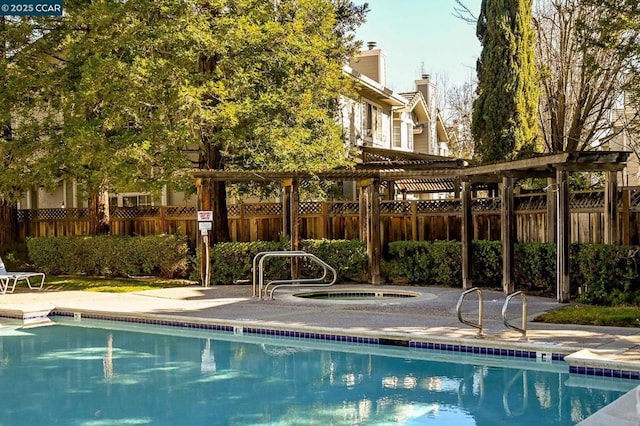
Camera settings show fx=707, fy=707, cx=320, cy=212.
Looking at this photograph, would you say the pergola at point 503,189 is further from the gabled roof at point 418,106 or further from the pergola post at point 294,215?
the gabled roof at point 418,106

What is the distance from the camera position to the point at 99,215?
20.2 metres

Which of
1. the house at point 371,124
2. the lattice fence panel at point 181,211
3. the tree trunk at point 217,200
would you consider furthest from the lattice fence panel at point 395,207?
the lattice fence panel at point 181,211

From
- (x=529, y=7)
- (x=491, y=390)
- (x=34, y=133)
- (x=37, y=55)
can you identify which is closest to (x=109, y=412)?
(x=491, y=390)

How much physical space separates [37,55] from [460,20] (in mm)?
12957

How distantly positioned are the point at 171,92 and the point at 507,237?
26.2 feet

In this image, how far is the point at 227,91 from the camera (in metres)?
16.4

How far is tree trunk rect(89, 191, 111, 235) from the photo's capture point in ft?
66.2

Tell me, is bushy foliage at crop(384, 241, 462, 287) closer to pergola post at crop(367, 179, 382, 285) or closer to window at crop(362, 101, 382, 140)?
pergola post at crop(367, 179, 382, 285)

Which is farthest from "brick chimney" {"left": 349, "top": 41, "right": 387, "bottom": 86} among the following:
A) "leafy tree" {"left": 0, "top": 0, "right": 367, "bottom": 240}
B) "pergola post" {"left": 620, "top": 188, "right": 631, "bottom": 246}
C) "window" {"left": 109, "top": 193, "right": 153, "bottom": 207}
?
"pergola post" {"left": 620, "top": 188, "right": 631, "bottom": 246}

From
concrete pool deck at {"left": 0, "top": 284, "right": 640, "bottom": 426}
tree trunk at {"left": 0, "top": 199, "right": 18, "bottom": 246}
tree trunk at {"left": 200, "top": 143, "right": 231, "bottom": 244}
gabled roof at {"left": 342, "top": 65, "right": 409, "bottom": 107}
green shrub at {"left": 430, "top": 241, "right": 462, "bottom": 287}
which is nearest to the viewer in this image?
concrete pool deck at {"left": 0, "top": 284, "right": 640, "bottom": 426}

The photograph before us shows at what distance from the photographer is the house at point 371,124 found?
2411 centimetres

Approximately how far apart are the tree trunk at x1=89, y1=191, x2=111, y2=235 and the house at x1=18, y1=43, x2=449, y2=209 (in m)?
0.56

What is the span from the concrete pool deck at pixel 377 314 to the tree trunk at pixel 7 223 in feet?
21.7

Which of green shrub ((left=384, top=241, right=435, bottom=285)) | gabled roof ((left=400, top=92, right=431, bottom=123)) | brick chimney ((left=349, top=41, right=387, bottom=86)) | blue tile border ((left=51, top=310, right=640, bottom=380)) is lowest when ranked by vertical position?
blue tile border ((left=51, top=310, right=640, bottom=380))
